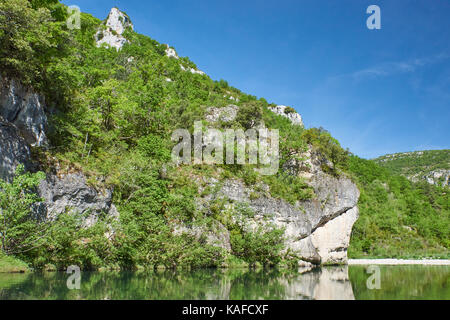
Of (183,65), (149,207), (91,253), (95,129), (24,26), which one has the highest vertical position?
(183,65)

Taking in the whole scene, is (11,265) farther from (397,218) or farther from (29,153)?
(397,218)

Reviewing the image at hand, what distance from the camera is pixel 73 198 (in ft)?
Result: 57.5

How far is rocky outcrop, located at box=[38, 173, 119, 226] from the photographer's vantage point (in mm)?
16281

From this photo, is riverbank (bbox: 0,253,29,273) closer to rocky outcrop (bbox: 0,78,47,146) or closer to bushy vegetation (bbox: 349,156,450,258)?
rocky outcrop (bbox: 0,78,47,146)

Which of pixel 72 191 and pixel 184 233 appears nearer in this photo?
pixel 72 191

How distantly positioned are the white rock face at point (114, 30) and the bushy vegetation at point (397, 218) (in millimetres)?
57099

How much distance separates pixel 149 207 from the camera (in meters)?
A: 21.3

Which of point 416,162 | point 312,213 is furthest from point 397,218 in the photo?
point 416,162

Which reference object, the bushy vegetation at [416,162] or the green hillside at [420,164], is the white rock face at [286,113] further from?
the bushy vegetation at [416,162]

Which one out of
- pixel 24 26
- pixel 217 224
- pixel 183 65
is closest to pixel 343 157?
pixel 217 224

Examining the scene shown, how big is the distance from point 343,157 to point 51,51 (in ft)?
115

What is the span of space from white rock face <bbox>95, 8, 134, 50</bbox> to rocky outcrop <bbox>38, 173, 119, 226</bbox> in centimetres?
5440

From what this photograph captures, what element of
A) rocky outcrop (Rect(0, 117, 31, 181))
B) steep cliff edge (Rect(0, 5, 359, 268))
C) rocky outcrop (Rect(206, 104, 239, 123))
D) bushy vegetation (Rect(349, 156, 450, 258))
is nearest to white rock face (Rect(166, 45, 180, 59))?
steep cliff edge (Rect(0, 5, 359, 268))
